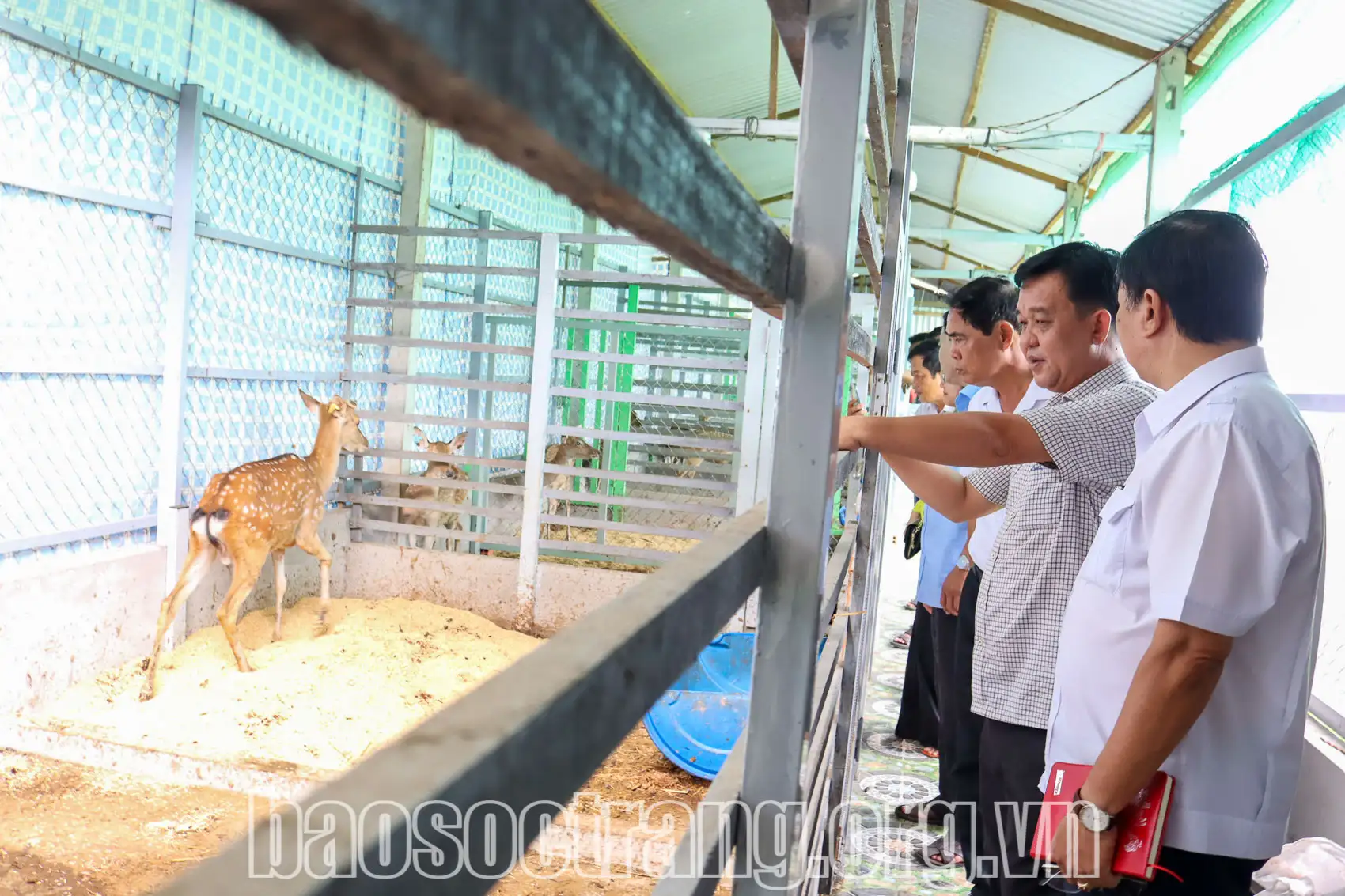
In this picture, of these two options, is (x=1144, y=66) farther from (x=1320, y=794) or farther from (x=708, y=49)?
(x=1320, y=794)

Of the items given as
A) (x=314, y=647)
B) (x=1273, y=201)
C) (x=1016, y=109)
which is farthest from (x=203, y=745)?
(x=1016, y=109)

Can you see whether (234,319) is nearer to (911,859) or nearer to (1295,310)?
(911,859)

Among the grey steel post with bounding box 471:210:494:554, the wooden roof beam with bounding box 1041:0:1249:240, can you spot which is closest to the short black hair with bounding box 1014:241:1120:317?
the wooden roof beam with bounding box 1041:0:1249:240

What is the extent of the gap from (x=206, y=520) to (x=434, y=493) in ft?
7.28

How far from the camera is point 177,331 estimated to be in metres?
4.50

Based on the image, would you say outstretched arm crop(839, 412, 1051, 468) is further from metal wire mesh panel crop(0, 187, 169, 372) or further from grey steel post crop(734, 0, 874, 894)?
metal wire mesh panel crop(0, 187, 169, 372)

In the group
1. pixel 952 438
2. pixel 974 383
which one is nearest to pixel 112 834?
pixel 952 438

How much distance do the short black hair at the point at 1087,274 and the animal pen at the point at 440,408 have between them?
0.45 m

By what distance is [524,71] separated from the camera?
0.28m

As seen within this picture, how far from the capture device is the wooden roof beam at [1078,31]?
6.00 metres

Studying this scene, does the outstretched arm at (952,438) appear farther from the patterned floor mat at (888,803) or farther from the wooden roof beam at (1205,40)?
the wooden roof beam at (1205,40)

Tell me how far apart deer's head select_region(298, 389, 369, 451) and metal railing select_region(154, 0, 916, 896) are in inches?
198

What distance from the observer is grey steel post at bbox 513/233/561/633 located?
18.9ft

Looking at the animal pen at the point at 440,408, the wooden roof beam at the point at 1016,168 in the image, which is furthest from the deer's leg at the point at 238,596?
the wooden roof beam at the point at 1016,168
